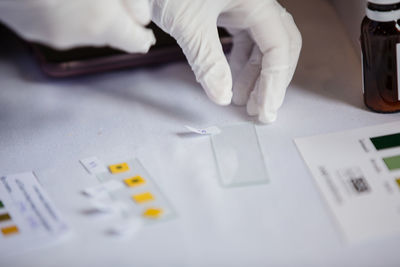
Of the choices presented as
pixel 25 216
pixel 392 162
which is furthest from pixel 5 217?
pixel 392 162

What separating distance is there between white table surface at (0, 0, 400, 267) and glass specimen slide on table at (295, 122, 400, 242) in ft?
0.07

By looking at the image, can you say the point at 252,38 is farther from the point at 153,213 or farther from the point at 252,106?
the point at 153,213

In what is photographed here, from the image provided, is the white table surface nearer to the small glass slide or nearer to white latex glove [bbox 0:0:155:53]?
the small glass slide

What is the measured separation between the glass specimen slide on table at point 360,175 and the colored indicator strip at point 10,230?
1.52 ft

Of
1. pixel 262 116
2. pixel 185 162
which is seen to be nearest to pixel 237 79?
pixel 262 116

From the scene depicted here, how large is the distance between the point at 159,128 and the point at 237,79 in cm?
18

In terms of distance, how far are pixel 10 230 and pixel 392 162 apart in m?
0.60

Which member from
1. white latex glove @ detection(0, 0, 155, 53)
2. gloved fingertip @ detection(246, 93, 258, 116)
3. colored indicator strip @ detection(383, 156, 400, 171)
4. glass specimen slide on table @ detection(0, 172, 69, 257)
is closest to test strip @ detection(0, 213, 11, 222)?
glass specimen slide on table @ detection(0, 172, 69, 257)

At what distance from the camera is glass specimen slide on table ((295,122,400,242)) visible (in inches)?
33.7

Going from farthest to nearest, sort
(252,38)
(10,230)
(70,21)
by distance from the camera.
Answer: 1. (252,38)
2. (10,230)
3. (70,21)

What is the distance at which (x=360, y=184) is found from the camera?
36.3 inches

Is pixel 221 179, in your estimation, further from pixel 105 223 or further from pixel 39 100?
pixel 39 100

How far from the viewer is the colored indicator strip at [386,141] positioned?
992 mm

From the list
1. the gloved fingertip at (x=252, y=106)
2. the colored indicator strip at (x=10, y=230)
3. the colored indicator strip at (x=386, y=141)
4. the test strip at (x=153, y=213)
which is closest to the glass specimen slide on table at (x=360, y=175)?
the colored indicator strip at (x=386, y=141)
